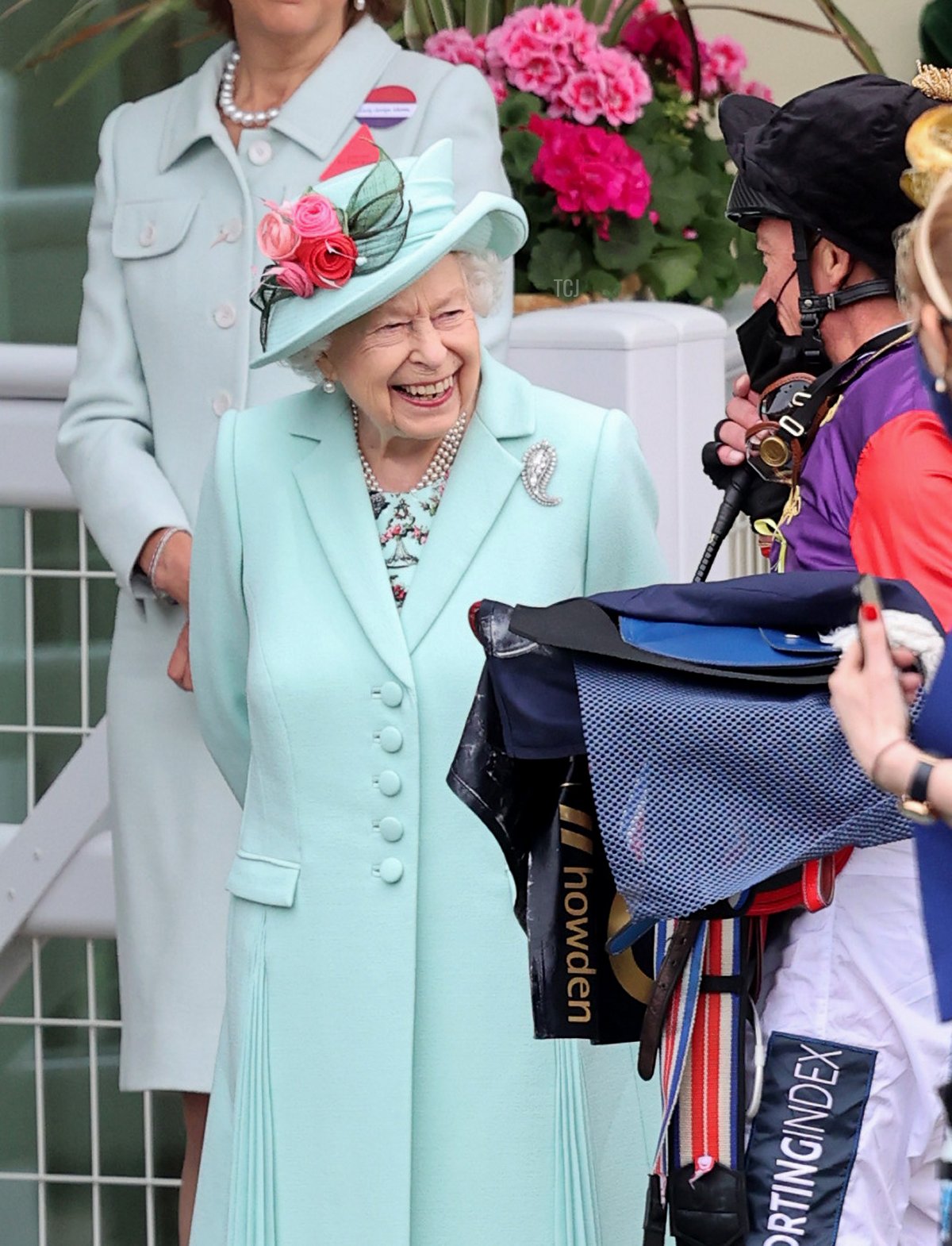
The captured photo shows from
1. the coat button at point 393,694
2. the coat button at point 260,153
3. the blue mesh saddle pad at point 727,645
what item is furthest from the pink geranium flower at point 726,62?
the blue mesh saddle pad at point 727,645

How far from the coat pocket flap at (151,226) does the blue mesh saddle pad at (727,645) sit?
1415 mm

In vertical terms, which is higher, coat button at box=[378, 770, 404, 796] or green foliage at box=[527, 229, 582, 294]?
green foliage at box=[527, 229, 582, 294]

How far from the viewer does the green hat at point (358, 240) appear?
281 cm

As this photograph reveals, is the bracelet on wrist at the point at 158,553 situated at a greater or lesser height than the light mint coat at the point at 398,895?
greater

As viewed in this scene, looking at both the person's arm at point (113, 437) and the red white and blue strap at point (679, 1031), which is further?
the person's arm at point (113, 437)

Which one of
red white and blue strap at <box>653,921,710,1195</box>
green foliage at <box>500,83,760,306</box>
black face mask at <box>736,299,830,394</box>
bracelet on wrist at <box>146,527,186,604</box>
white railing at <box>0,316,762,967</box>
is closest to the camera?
red white and blue strap at <box>653,921,710,1195</box>

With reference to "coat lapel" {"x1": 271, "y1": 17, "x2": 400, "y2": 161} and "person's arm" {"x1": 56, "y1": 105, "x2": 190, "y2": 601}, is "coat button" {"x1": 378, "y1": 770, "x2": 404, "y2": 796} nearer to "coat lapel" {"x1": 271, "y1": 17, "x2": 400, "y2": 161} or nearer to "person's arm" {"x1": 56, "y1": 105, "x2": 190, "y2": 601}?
"person's arm" {"x1": 56, "y1": 105, "x2": 190, "y2": 601}

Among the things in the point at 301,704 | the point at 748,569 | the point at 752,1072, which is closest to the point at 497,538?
the point at 301,704

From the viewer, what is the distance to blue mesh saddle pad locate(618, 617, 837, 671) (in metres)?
2.35

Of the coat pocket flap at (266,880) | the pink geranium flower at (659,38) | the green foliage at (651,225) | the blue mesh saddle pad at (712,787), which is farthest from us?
the pink geranium flower at (659,38)

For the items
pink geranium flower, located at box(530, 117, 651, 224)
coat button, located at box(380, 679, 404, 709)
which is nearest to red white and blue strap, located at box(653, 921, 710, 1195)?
coat button, located at box(380, 679, 404, 709)

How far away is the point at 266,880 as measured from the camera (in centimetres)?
294

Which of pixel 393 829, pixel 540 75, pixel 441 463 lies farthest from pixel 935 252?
pixel 540 75

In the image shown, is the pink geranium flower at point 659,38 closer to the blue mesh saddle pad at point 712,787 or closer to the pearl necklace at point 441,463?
the pearl necklace at point 441,463
